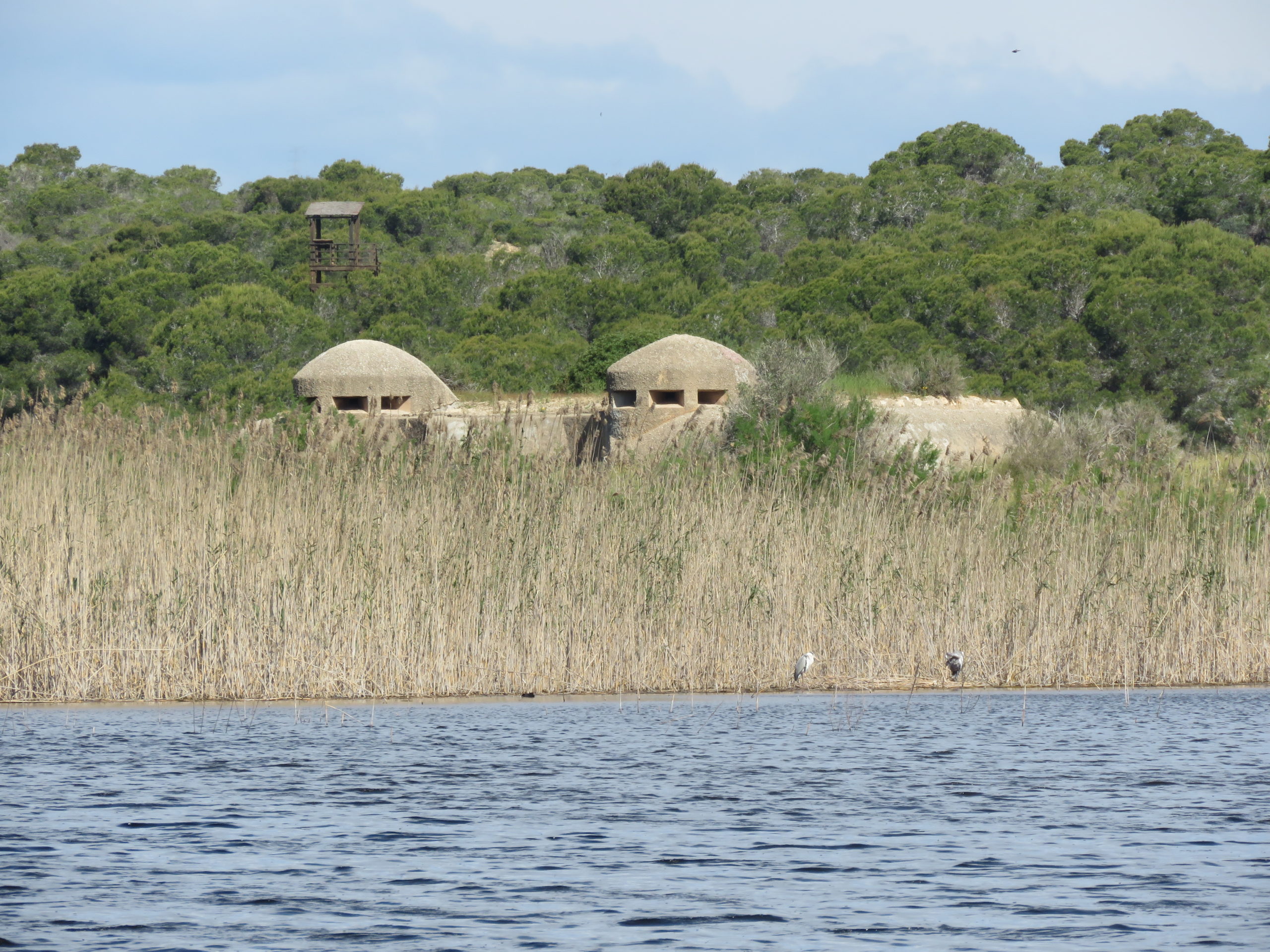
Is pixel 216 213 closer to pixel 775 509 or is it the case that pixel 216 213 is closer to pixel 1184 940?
pixel 775 509

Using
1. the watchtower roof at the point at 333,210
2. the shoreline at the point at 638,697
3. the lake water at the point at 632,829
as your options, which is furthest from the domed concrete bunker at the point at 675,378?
the watchtower roof at the point at 333,210

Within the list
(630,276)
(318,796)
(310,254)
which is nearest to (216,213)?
(310,254)

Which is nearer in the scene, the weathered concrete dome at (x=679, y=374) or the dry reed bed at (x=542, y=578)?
the dry reed bed at (x=542, y=578)

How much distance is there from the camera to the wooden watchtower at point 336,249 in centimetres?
4131

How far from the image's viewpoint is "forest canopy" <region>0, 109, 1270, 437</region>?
29.0 metres

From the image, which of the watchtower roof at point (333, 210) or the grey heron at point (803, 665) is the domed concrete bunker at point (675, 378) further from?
the watchtower roof at point (333, 210)

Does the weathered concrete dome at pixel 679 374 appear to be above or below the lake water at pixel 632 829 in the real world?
above

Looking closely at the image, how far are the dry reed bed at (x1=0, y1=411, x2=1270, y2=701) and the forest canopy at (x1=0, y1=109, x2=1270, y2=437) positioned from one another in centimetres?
1494

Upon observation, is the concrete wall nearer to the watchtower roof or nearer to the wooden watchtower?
the wooden watchtower

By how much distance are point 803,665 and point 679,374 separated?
12.4 m

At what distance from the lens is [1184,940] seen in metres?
3.28

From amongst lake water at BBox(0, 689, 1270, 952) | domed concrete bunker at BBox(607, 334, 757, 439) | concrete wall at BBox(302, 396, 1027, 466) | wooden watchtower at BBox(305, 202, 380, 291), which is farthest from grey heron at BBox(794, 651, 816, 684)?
wooden watchtower at BBox(305, 202, 380, 291)

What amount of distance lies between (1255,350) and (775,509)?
22166mm

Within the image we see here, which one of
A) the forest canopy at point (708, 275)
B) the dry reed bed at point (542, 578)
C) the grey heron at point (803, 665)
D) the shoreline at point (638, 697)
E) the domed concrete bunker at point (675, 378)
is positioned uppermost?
the forest canopy at point (708, 275)
